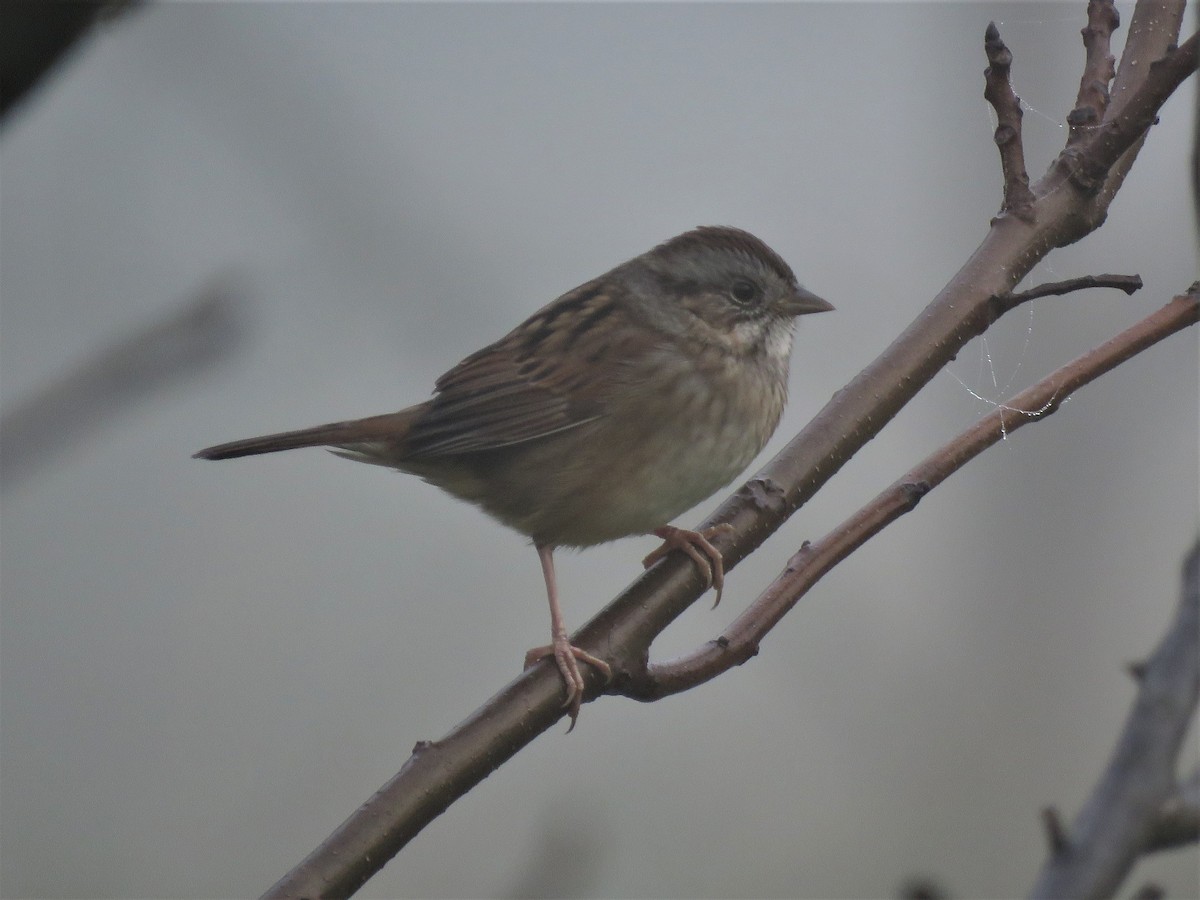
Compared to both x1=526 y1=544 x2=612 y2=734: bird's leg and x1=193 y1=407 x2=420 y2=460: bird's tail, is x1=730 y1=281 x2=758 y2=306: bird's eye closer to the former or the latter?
x1=193 y1=407 x2=420 y2=460: bird's tail

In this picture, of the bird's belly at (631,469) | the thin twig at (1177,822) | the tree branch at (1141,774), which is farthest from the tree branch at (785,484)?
the thin twig at (1177,822)

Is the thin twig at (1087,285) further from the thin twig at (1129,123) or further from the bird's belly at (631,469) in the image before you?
the bird's belly at (631,469)

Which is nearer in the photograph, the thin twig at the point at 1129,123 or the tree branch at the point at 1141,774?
the thin twig at the point at 1129,123

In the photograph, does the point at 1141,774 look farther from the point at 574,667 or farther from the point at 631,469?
the point at 631,469

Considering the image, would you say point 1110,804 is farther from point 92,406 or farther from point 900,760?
point 900,760

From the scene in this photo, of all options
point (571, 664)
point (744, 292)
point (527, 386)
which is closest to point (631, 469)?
point (527, 386)

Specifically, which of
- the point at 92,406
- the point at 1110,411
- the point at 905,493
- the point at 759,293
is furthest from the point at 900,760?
the point at 92,406
